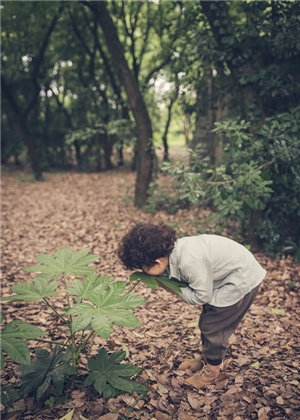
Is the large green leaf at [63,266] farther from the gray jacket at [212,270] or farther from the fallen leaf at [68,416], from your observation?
the fallen leaf at [68,416]

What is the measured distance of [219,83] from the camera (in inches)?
197

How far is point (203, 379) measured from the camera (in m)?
2.36

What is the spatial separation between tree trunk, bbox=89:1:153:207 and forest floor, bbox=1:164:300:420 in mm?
1398

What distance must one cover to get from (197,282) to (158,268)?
29 cm

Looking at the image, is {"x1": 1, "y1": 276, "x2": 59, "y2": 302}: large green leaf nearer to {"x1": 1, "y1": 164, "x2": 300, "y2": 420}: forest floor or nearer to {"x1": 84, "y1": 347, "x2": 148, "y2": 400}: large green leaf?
{"x1": 84, "y1": 347, "x2": 148, "y2": 400}: large green leaf

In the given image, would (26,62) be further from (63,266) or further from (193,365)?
(193,365)

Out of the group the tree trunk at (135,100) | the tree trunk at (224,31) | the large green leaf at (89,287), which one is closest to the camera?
the large green leaf at (89,287)

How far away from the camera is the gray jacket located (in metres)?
2.00

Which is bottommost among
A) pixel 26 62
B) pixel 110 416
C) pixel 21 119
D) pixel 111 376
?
pixel 110 416

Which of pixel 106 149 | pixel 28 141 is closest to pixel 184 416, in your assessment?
pixel 28 141

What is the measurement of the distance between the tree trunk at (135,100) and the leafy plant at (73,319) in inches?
183

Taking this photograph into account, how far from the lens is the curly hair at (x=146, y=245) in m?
2.01

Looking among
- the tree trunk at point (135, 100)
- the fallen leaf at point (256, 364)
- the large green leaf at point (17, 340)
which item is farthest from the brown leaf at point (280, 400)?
the tree trunk at point (135, 100)

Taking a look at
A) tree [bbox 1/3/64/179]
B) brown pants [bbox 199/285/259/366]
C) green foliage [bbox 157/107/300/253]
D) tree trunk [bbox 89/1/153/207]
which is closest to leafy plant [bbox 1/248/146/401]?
brown pants [bbox 199/285/259/366]
